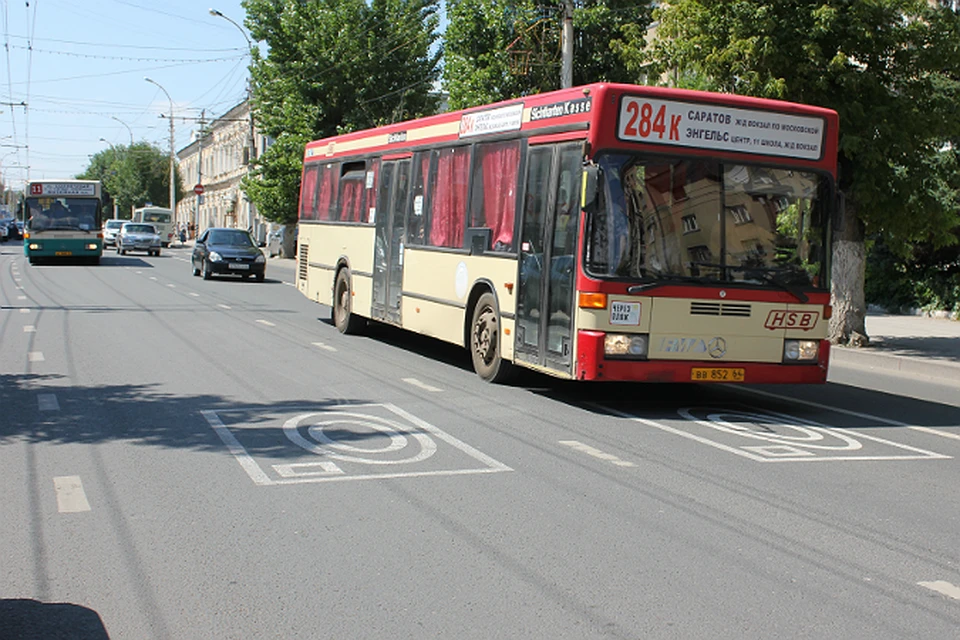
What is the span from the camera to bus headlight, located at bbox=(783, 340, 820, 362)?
1040 cm

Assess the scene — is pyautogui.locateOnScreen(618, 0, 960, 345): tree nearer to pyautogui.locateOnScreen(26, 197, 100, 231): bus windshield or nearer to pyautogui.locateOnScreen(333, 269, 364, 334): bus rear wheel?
pyautogui.locateOnScreen(333, 269, 364, 334): bus rear wheel

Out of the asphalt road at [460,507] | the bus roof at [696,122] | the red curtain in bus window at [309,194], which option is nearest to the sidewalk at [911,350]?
the asphalt road at [460,507]

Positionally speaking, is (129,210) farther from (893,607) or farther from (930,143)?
(893,607)

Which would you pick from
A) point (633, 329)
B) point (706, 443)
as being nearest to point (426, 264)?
point (633, 329)

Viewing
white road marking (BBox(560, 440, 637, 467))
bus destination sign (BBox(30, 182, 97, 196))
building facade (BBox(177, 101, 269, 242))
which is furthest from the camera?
building facade (BBox(177, 101, 269, 242))

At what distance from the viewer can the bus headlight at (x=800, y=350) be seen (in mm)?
10398

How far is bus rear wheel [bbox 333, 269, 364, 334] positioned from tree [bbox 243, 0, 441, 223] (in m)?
25.5

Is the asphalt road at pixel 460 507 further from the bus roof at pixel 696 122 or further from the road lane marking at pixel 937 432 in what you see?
the bus roof at pixel 696 122

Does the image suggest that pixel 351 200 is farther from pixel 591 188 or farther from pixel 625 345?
pixel 625 345

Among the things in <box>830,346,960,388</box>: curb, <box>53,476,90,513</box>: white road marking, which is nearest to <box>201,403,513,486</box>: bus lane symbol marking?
<box>53,476,90,513</box>: white road marking

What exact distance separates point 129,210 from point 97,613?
112969mm

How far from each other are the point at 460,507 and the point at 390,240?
8.94 metres

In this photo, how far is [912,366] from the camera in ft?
49.6

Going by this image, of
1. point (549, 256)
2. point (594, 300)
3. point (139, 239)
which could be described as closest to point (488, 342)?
point (549, 256)
